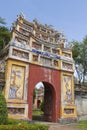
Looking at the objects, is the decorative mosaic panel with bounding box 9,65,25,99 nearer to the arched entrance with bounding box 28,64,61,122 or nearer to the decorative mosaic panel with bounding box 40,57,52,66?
the arched entrance with bounding box 28,64,61,122

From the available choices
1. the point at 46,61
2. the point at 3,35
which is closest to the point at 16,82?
the point at 46,61

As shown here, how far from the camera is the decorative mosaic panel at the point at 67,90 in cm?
1583

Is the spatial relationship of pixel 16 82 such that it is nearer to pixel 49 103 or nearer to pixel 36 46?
pixel 36 46

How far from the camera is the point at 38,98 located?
1587 inches

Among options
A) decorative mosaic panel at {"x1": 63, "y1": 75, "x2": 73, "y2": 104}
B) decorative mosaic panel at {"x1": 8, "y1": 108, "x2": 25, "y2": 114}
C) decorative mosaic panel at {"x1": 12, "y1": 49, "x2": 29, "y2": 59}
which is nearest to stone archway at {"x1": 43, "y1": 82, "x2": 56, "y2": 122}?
decorative mosaic panel at {"x1": 63, "y1": 75, "x2": 73, "y2": 104}

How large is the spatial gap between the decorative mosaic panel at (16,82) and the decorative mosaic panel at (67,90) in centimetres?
428

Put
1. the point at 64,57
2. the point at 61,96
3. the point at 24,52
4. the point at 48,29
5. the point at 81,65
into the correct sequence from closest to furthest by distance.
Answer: the point at 24,52
the point at 61,96
the point at 64,57
the point at 48,29
the point at 81,65

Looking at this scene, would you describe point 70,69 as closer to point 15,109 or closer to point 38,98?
point 15,109

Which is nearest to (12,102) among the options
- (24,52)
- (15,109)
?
(15,109)

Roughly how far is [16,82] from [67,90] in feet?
16.9

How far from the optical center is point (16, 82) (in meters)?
13.3

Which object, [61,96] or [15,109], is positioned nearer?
[15,109]

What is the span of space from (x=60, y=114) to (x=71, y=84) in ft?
9.97

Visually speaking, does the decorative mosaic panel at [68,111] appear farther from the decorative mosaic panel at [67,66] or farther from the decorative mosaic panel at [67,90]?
the decorative mosaic panel at [67,66]
